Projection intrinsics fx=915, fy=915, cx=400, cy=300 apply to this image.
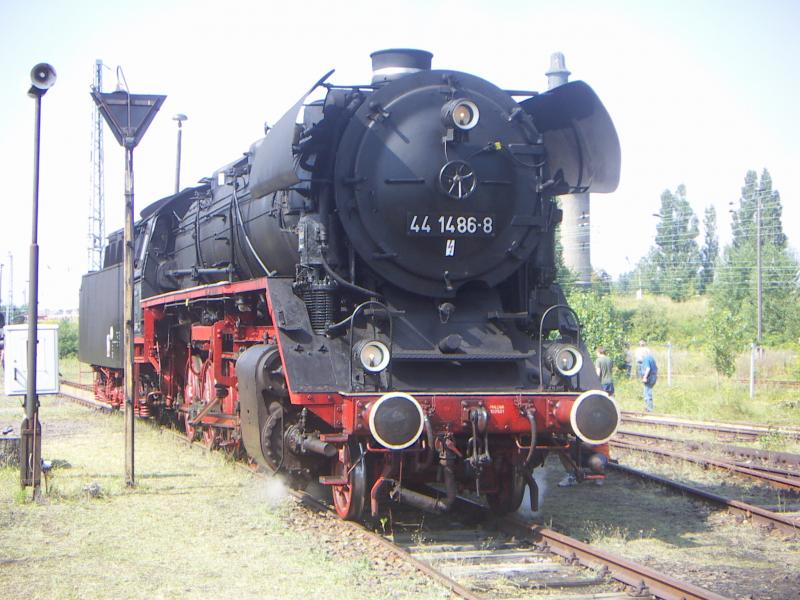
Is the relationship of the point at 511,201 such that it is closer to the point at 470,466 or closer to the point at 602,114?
the point at 602,114

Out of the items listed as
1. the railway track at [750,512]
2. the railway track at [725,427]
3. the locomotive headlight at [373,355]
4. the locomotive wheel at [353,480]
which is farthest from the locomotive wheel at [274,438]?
the railway track at [725,427]

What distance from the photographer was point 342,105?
288 inches

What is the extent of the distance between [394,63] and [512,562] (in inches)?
169

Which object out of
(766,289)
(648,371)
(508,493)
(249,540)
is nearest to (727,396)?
(648,371)

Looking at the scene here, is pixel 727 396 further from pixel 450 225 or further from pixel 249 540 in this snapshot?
pixel 249 540

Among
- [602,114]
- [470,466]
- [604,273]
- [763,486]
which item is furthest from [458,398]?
[604,273]

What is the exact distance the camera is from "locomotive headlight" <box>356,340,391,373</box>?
672cm

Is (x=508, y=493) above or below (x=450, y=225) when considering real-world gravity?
below

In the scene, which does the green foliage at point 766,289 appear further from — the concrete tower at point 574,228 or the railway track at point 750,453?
the railway track at point 750,453

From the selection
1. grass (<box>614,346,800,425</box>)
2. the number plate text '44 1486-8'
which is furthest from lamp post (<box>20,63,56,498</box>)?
grass (<box>614,346,800,425</box>)

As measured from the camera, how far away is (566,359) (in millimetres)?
7219

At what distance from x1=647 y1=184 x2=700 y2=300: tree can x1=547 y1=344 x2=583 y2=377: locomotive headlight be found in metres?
68.4

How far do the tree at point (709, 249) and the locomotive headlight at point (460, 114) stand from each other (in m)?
69.4

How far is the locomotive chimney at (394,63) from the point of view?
7914mm
